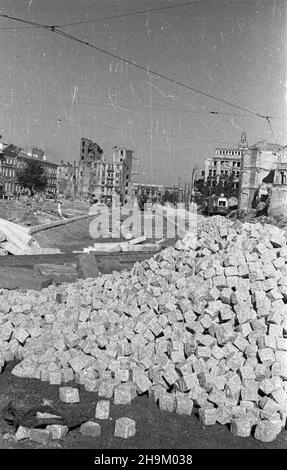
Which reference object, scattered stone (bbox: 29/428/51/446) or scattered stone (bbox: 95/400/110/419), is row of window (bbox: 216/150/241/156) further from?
scattered stone (bbox: 29/428/51/446)

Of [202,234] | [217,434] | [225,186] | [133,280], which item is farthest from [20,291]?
[225,186]

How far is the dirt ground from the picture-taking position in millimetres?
4906

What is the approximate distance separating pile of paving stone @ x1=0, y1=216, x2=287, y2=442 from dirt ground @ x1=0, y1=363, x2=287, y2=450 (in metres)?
0.12

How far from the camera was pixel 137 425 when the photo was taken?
207 inches

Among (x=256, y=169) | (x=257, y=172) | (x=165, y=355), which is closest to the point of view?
(x=165, y=355)

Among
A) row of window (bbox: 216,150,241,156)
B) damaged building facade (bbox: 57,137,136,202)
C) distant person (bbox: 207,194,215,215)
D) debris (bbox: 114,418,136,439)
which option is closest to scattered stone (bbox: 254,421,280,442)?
debris (bbox: 114,418,136,439)

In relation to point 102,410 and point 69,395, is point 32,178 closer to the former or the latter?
point 69,395

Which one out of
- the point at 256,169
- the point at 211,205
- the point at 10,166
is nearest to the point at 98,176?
the point at 10,166

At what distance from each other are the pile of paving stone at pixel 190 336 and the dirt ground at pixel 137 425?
0.38 feet

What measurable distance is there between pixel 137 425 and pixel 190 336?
4.45 ft

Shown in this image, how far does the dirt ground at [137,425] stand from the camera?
16.1ft

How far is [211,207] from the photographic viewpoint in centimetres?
4766

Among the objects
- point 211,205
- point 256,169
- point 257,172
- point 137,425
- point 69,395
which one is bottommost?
point 211,205
